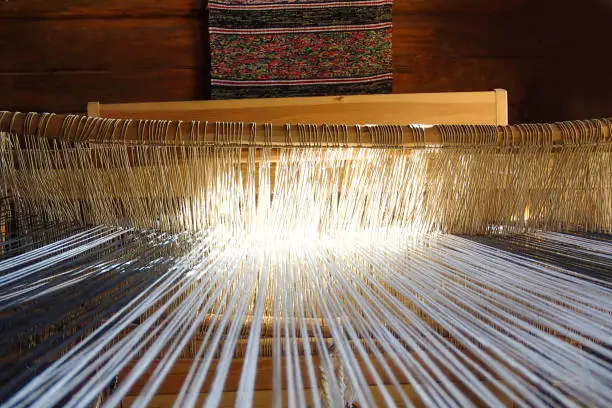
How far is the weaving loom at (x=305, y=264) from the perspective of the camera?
31cm

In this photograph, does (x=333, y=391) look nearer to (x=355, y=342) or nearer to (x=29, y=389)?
(x=355, y=342)

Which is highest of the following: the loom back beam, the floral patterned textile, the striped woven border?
the striped woven border

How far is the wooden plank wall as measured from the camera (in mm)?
1571

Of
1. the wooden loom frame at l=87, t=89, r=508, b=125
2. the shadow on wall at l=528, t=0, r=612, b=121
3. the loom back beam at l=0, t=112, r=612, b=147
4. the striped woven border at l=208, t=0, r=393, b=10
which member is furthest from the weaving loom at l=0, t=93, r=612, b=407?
the shadow on wall at l=528, t=0, r=612, b=121

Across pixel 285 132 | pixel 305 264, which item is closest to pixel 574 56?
pixel 285 132

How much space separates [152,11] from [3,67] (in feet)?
1.97

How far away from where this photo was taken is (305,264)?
57cm

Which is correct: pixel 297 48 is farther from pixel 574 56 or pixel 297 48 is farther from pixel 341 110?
pixel 574 56

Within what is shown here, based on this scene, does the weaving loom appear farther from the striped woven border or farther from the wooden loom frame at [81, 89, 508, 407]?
the striped woven border

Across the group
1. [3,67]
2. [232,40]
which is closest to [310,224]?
[232,40]

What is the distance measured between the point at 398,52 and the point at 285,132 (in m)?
1.14

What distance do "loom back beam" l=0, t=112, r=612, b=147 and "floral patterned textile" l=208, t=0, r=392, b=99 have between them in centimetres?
84

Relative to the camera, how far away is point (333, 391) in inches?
11.0

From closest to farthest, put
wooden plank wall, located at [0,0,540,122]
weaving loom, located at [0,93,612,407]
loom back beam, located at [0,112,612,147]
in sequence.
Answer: weaving loom, located at [0,93,612,407], loom back beam, located at [0,112,612,147], wooden plank wall, located at [0,0,540,122]
